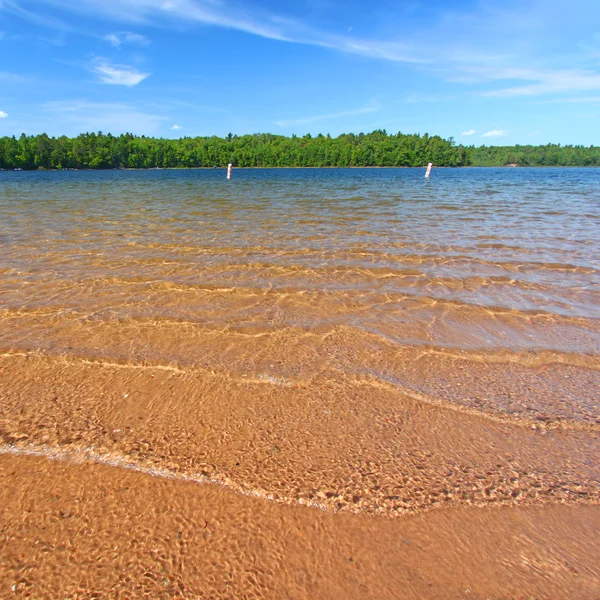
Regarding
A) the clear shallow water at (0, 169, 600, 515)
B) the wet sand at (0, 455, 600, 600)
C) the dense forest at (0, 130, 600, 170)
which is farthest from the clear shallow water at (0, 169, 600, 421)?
the dense forest at (0, 130, 600, 170)

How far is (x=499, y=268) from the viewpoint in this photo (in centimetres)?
700

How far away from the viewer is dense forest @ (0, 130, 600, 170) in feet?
331

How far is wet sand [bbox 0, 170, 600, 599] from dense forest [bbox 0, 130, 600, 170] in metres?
122

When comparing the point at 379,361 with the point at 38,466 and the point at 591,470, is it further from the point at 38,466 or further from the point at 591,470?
the point at 38,466

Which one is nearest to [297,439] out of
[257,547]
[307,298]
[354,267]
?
[257,547]

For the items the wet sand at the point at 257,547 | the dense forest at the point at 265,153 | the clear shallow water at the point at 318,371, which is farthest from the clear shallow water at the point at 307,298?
the dense forest at the point at 265,153

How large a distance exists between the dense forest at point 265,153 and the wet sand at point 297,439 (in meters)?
122

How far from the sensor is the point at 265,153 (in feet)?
437

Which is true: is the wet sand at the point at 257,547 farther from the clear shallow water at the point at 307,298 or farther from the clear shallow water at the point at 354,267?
the clear shallow water at the point at 354,267

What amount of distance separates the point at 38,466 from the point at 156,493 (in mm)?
842

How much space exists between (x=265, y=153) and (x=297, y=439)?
470 feet

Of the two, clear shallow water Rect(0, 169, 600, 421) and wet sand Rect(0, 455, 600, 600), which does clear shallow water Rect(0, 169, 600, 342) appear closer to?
clear shallow water Rect(0, 169, 600, 421)

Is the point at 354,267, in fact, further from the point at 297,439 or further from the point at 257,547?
the point at 257,547

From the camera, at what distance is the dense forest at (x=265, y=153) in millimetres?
100750
